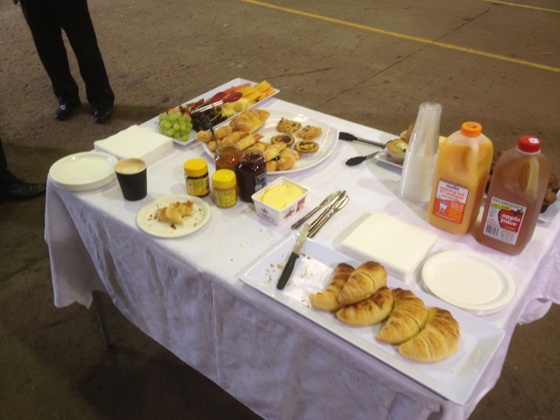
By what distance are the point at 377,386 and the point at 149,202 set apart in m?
0.73

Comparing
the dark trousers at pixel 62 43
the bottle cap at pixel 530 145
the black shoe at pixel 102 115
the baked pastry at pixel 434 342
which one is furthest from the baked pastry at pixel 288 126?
the black shoe at pixel 102 115

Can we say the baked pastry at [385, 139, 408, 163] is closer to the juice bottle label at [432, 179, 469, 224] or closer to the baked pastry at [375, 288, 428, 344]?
the juice bottle label at [432, 179, 469, 224]

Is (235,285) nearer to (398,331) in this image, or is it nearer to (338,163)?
(398,331)

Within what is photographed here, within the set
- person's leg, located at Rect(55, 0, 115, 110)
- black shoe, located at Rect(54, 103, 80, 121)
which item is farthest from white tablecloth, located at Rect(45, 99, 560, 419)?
black shoe, located at Rect(54, 103, 80, 121)

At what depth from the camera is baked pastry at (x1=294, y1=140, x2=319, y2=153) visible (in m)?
1.48

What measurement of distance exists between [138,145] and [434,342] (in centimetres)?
103

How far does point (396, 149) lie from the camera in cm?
142

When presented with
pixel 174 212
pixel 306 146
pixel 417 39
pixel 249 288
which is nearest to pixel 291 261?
pixel 249 288

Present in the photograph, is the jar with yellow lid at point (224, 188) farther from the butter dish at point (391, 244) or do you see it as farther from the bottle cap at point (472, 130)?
the bottle cap at point (472, 130)

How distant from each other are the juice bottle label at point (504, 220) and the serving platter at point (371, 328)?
246mm

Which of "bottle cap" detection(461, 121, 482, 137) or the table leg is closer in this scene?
"bottle cap" detection(461, 121, 482, 137)

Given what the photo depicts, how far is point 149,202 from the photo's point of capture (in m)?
1.28

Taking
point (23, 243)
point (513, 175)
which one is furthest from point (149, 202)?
point (23, 243)

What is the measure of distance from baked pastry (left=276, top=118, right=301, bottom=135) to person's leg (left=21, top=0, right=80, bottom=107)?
201cm
